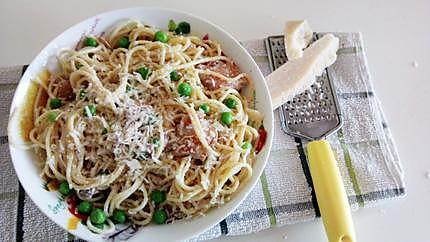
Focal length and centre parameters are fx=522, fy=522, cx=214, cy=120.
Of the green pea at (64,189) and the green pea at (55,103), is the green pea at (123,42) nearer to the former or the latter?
the green pea at (55,103)

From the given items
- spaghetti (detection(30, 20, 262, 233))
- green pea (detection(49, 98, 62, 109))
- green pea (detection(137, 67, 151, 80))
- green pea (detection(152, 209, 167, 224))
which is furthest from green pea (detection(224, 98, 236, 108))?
green pea (detection(49, 98, 62, 109))

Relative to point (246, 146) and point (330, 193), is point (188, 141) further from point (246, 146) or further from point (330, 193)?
point (330, 193)

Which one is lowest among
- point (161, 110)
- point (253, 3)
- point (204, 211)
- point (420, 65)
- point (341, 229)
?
point (341, 229)

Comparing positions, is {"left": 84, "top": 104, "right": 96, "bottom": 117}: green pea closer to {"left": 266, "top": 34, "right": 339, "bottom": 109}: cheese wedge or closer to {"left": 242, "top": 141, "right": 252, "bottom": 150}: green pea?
{"left": 242, "top": 141, "right": 252, "bottom": 150}: green pea

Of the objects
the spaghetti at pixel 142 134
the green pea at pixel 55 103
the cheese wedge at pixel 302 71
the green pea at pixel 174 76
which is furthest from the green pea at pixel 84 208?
the cheese wedge at pixel 302 71

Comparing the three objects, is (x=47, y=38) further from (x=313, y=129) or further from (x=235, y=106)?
(x=313, y=129)

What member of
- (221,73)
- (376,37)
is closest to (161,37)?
(221,73)

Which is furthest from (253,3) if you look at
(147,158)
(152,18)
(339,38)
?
(147,158)

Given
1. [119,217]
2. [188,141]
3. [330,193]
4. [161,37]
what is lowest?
[330,193]
